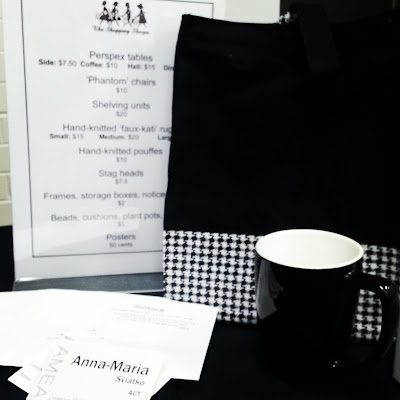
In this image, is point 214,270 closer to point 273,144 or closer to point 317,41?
point 273,144

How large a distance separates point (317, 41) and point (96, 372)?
0.37 m

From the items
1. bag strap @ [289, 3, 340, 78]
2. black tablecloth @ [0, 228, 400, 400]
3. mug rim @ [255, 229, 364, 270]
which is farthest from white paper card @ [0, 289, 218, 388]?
bag strap @ [289, 3, 340, 78]

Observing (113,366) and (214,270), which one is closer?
(113,366)

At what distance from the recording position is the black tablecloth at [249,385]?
0.43 meters

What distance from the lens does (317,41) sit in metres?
0.49

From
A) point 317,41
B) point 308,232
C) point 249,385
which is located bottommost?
point 249,385

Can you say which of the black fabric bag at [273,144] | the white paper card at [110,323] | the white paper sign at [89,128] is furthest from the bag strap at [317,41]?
the white paper card at [110,323]

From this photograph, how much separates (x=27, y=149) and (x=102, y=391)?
11.9 inches

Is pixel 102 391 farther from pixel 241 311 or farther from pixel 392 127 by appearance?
pixel 392 127

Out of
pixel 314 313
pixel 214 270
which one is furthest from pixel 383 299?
pixel 214 270

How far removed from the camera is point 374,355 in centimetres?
41

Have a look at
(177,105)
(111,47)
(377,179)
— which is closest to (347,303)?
(377,179)

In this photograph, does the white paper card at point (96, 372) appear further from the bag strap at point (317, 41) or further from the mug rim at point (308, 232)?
the bag strap at point (317, 41)

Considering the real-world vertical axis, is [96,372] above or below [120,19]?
below
